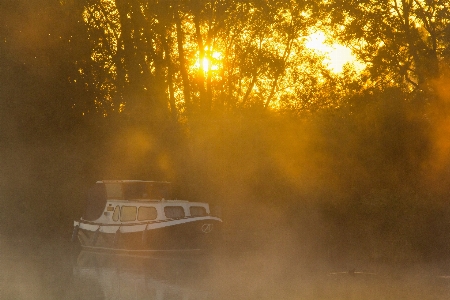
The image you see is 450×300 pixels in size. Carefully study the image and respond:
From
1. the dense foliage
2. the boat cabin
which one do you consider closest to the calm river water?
the boat cabin

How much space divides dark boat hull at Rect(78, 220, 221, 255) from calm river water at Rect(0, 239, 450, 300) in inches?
15.3

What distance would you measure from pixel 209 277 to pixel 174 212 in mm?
4895

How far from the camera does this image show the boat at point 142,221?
33.0 m

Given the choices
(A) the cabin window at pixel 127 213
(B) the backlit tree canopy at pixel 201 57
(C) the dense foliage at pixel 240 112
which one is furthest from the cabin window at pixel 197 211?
(B) the backlit tree canopy at pixel 201 57

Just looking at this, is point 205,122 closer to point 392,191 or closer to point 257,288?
point 392,191

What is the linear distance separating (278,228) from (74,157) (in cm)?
1058

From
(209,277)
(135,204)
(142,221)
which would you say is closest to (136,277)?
(209,277)

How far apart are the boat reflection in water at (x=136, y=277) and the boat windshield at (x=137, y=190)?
2593mm

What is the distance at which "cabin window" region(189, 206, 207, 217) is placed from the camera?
34.2 m

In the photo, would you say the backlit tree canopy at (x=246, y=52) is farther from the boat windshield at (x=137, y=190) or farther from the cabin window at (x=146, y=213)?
the cabin window at (x=146, y=213)

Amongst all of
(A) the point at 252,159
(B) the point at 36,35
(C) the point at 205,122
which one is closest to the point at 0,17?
(B) the point at 36,35

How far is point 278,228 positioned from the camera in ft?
119

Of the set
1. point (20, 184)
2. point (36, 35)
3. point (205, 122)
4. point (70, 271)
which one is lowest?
point (70, 271)

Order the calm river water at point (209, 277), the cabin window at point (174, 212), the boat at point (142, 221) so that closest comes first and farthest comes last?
the calm river water at point (209, 277)
the boat at point (142, 221)
the cabin window at point (174, 212)
